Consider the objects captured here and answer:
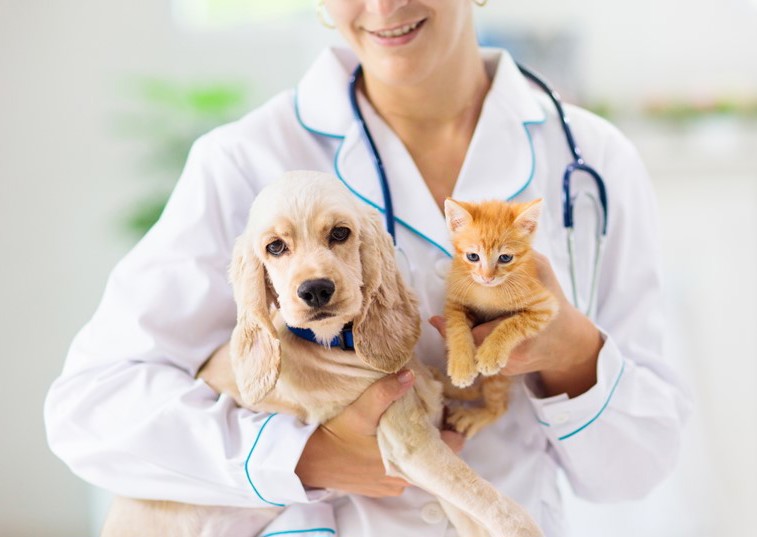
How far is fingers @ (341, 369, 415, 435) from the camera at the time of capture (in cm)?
116

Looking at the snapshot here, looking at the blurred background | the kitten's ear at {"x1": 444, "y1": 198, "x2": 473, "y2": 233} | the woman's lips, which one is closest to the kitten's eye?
the kitten's ear at {"x1": 444, "y1": 198, "x2": 473, "y2": 233}

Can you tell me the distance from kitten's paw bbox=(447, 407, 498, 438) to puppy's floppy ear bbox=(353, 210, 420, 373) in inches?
8.6

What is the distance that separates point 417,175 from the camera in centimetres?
145

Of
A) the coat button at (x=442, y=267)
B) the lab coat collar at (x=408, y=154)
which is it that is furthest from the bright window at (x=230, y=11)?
the coat button at (x=442, y=267)

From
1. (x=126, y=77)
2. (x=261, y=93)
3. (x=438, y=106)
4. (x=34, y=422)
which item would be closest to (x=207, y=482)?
(x=438, y=106)

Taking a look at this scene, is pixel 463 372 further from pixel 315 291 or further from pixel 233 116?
pixel 233 116

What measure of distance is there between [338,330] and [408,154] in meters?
0.49

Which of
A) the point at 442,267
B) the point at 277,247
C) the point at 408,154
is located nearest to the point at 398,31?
the point at 408,154

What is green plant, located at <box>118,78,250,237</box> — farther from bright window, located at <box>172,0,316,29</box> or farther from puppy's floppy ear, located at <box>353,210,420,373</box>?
puppy's floppy ear, located at <box>353,210,420,373</box>

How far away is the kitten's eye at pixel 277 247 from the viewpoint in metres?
1.05

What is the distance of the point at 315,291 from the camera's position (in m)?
0.99

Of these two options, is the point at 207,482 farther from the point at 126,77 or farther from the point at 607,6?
the point at 607,6

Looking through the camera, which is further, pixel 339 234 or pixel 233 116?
pixel 233 116

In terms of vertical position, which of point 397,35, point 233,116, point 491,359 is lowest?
→ point 233,116
